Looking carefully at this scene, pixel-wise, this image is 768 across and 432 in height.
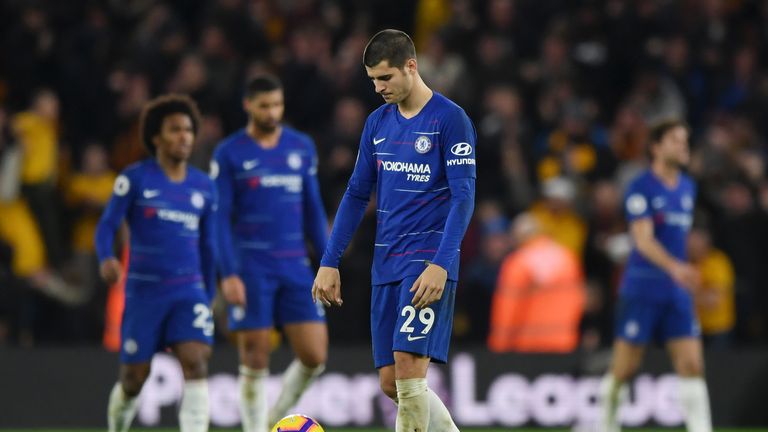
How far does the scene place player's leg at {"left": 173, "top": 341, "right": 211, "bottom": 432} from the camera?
9.07 m

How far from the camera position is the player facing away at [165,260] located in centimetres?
916

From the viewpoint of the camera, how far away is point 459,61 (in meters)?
16.7

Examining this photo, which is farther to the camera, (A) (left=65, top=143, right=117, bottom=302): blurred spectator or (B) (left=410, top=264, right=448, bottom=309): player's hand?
(A) (left=65, top=143, right=117, bottom=302): blurred spectator

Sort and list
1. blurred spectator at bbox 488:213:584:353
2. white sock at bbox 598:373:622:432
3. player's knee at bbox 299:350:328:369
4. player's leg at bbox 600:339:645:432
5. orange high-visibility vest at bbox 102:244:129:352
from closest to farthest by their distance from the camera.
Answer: player's knee at bbox 299:350:328:369 → player's leg at bbox 600:339:645:432 → white sock at bbox 598:373:622:432 → blurred spectator at bbox 488:213:584:353 → orange high-visibility vest at bbox 102:244:129:352

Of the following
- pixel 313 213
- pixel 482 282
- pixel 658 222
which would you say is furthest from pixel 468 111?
pixel 313 213

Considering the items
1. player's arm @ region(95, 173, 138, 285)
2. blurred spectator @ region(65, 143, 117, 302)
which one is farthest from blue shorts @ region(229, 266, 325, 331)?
blurred spectator @ region(65, 143, 117, 302)

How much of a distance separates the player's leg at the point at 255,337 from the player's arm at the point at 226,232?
0.45 ft

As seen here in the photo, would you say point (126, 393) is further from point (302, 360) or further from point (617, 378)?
point (617, 378)

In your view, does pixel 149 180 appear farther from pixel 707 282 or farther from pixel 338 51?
pixel 338 51

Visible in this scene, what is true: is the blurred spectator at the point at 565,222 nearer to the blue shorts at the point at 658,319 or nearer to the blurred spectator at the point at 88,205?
the blue shorts at the point at 658,319

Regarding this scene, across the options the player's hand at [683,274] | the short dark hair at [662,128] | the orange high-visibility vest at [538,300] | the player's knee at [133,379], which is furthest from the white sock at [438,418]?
the orange high-visibility vest at [538,300]

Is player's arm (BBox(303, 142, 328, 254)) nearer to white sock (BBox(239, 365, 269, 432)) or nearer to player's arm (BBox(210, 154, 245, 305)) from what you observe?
player's arm (BBox(210, 154, 245, 305))

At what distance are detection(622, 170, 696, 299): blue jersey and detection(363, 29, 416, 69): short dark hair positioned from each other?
4.34 meters

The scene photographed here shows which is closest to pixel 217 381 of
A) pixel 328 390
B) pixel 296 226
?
pixel 328 390
